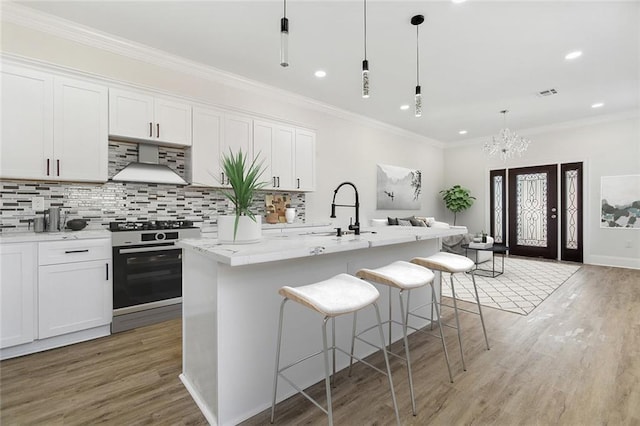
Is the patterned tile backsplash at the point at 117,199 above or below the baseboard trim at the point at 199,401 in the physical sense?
above

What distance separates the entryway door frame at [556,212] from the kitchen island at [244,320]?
237 inches

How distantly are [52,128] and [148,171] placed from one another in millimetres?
814

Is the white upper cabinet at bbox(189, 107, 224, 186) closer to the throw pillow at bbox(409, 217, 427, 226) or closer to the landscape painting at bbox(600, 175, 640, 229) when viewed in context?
the throw pillow at bbox(409, 217, 427, 226)

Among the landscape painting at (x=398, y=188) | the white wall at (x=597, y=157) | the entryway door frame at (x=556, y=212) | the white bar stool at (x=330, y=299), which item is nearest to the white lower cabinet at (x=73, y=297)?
the white bar stool at (x=330, y=299)

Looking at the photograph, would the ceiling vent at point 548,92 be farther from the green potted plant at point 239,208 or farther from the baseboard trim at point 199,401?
the baseboard trim at point 199,401

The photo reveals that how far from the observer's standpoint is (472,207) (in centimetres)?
737

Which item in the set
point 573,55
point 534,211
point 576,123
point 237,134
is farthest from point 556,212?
point 237,134

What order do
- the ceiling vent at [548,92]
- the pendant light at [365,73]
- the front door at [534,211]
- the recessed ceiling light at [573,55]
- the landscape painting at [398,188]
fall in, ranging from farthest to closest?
the front door at [534,211] < the landscape painting at [398,188] < the ceiling vent at [548,92] < the recessed ceiling light at [573,55] < the pendant light at [365,73]

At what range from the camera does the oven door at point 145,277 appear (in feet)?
8.91

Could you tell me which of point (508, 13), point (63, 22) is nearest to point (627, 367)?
point (508, 13)

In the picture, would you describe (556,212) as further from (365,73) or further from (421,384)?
(365,73)

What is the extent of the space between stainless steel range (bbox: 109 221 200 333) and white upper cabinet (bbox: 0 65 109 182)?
2.14ft

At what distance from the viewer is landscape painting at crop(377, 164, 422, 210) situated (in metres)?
6.11

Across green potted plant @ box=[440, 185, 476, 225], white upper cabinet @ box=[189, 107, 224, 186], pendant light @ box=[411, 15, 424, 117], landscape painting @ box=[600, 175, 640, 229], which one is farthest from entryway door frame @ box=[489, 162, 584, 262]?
white upper cabinet @ box=[189, 107, 224, 186]
